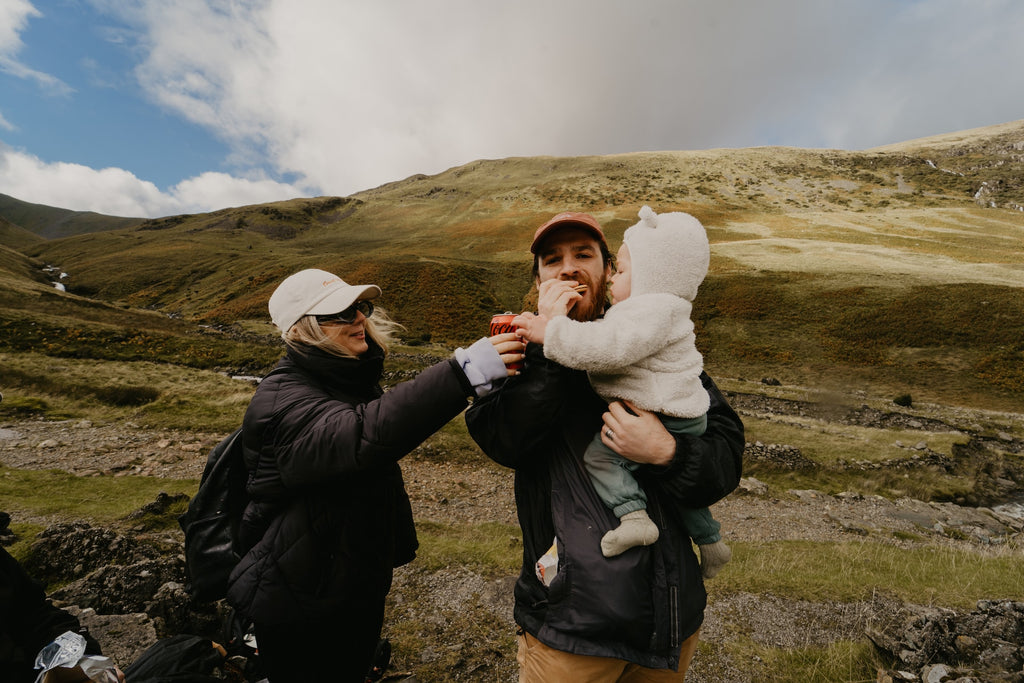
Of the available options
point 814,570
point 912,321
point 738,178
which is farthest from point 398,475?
point 738,178

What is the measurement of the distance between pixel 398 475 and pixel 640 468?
1888 millimetres

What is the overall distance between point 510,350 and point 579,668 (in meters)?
1.54

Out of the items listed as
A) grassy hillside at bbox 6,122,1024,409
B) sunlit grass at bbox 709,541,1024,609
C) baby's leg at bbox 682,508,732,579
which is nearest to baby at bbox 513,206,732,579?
baby's leg at bbox 682,508,732,579

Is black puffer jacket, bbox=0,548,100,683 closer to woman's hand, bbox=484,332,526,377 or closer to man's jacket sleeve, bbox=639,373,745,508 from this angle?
woman's hand, bbox=484,332,526,377

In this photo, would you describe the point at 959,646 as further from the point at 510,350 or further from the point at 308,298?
the point at 308,298

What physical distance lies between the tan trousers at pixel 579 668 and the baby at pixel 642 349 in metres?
0.54

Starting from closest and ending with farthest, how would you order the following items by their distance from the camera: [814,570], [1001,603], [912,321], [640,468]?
1. [640,468]
2. [1001,603]
3. [814,570]
4. [912,321]

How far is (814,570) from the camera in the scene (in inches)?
299

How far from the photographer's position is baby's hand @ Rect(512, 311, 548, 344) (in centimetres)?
204

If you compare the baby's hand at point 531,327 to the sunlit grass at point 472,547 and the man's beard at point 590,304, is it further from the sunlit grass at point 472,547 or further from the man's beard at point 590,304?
the sunlit grass at point 472,547

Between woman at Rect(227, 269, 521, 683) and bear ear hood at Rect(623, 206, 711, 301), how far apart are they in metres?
0.77

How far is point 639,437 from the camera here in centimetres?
197

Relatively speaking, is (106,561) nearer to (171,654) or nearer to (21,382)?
(171,654)

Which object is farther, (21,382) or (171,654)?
(21,382)
